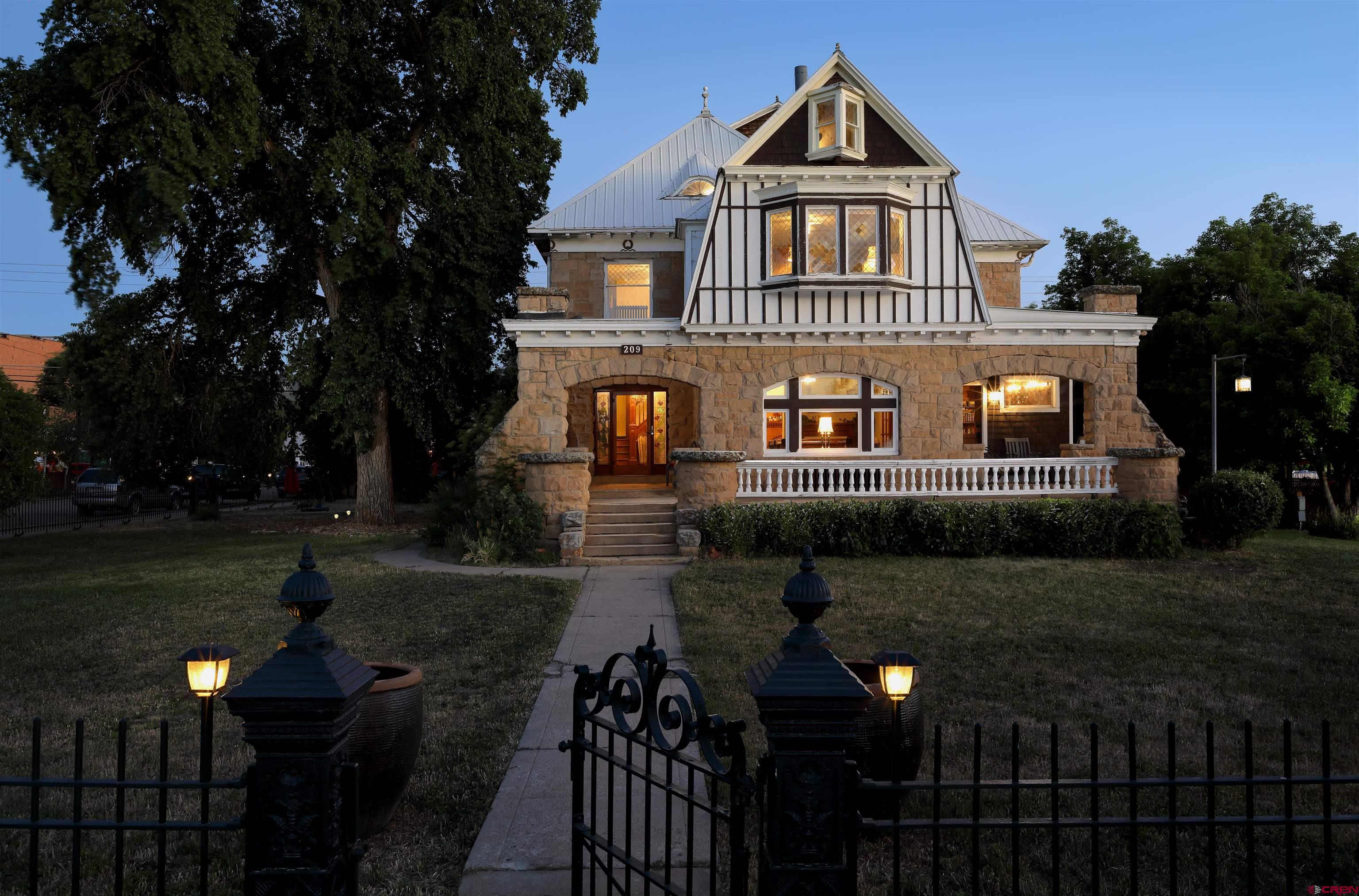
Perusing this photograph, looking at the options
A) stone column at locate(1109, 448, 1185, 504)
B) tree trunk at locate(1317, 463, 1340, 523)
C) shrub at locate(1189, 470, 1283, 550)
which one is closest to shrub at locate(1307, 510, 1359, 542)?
tree trunk at locate(1317, 463, 1340, 523)

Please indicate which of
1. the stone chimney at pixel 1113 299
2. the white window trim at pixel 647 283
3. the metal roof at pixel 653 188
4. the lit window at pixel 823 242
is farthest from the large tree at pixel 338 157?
the stone chimney at pixel 1113 299

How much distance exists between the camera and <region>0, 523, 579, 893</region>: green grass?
4453 millimetres

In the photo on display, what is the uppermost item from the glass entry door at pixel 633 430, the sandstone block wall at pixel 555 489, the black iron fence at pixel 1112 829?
the glass entry door at pixel 633 430

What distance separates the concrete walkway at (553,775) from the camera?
4.03 m

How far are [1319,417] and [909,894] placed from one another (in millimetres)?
25628

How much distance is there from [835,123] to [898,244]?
2.90 metres

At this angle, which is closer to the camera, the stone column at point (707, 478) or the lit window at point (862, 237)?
the stone column at point (707, 478)

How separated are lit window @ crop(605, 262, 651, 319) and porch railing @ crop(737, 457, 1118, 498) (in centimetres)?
713

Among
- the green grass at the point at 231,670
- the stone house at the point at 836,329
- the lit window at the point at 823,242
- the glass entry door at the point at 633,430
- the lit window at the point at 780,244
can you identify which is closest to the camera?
the green grass at the point at 231,670

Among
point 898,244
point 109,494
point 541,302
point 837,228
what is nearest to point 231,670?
point 541,302

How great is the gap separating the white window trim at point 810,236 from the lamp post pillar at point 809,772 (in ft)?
54.8

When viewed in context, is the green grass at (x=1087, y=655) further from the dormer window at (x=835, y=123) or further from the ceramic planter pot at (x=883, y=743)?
the dormer window at (x=835, y=123)

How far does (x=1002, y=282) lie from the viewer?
2294 centimetres

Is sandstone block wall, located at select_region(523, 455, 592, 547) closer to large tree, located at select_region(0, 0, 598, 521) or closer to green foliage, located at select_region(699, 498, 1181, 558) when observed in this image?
green foliage, located at select_region(699, 498, 1181, 558)
